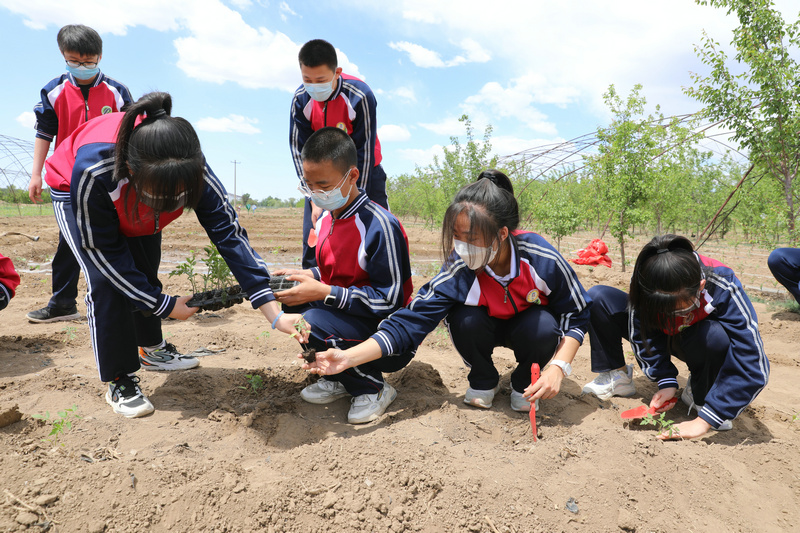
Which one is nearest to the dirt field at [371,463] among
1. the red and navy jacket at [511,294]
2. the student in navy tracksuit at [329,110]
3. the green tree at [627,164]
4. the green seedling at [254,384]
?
the green seedling at [254,384]

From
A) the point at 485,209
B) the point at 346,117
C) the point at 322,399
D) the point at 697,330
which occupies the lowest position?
the point at 322,399

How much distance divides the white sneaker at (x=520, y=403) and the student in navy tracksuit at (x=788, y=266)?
281 cm

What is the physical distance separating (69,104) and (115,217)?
6.20ft

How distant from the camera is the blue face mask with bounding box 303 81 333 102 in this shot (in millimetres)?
3205

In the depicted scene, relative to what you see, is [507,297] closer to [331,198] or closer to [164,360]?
[331,198]

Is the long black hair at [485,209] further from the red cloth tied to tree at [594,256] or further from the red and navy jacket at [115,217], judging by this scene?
the red cloth tied to tree at [594,256]

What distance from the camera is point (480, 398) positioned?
243 cm

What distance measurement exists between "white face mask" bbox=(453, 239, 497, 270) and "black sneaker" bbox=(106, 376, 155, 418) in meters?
1.66

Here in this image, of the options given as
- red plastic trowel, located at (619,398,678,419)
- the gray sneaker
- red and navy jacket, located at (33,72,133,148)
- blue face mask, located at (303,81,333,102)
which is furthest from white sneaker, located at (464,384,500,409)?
red and navy jacket, located at (33,72,133,148)

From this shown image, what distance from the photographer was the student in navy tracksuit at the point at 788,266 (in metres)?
3.87

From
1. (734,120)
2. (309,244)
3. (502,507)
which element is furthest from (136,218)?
(734,120)

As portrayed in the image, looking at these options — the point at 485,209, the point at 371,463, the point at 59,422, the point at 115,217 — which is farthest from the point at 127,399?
the point at 485,209

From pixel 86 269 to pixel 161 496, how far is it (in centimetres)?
118

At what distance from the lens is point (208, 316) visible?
4301 mm
